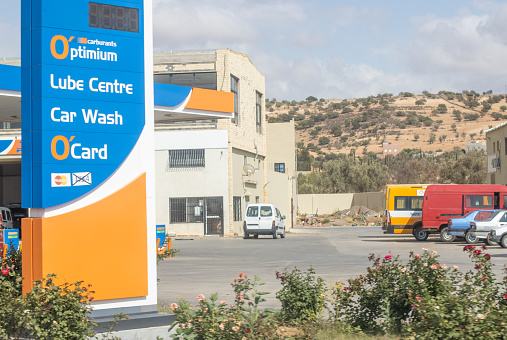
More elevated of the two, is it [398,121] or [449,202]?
[398,121]

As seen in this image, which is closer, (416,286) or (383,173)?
(416,286)

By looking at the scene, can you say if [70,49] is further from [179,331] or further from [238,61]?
[238,61]

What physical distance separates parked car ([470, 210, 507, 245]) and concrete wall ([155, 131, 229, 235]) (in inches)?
624

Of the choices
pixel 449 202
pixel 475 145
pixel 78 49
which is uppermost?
pixel 475 145

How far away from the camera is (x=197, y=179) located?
3972cm

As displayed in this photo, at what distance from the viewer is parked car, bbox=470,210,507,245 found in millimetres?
28188

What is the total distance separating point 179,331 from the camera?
6.33 metres

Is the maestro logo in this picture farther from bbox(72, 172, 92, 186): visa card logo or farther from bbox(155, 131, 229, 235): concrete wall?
bbox(155, 131, 229, 235): concrete wall

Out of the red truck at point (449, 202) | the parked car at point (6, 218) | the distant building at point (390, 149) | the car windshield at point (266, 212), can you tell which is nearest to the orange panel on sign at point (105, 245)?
the red truck at point (449, 202)

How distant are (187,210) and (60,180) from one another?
31.5 m

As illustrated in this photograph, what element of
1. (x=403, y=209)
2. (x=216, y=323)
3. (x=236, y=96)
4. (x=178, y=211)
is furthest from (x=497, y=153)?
(x=216, y=323)

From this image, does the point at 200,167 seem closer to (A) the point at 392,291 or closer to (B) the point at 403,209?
(B) the point at 403,209

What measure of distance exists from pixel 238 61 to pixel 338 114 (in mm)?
93454

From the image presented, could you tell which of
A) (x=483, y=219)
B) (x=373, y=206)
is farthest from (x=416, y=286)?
(x=373, y=206)
